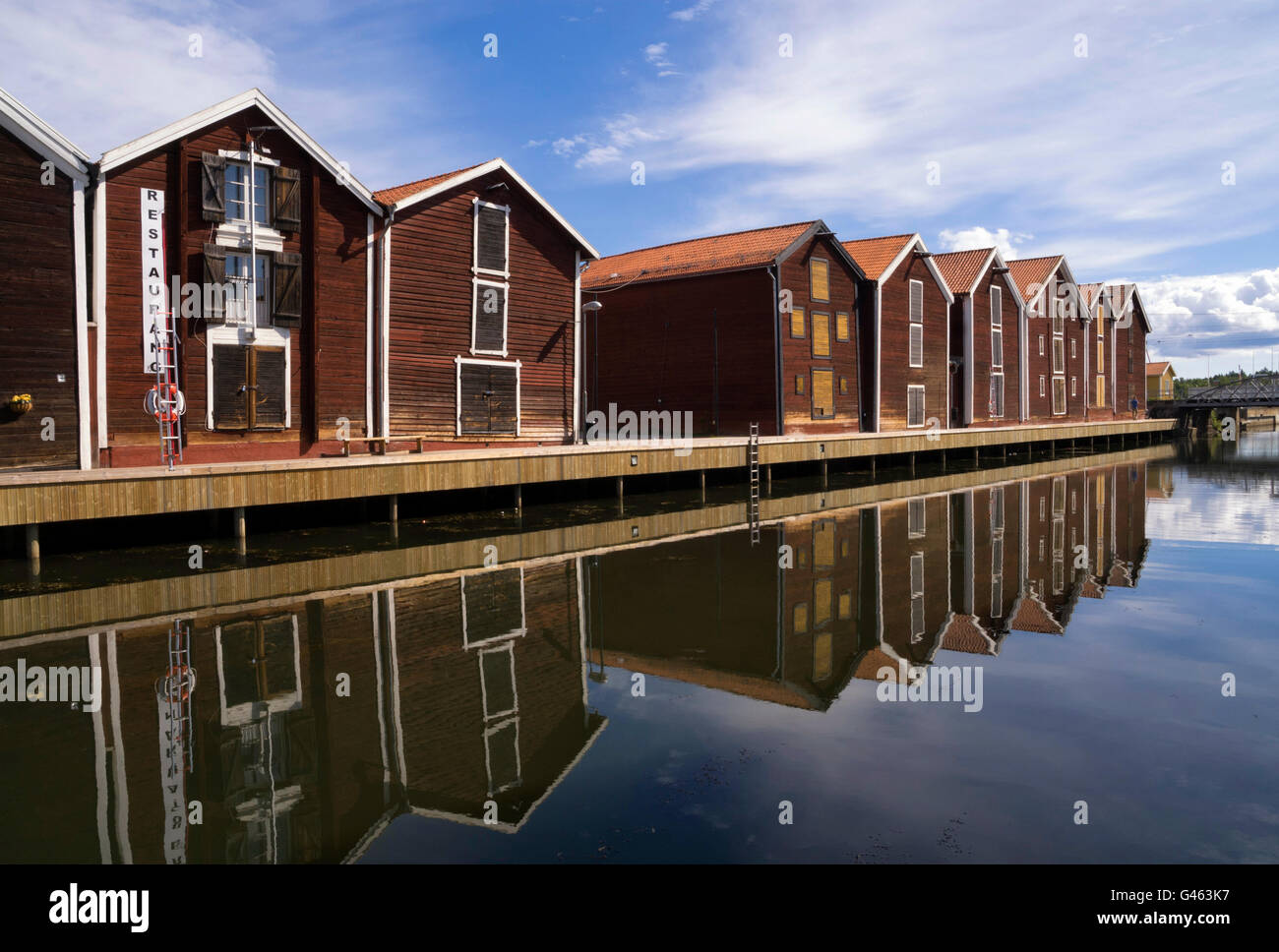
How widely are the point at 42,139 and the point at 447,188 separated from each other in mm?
8498

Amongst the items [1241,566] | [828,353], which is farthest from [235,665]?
[828,353]

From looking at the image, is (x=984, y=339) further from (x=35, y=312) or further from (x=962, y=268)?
(x=35, y=312)

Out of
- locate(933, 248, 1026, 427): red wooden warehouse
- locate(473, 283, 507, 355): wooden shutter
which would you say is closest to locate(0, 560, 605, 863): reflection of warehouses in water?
locate(473, 283, 507, 355): wooden shutter

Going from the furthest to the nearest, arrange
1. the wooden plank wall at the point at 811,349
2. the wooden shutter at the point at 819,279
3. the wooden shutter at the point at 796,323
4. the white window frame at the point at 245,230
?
the wooden shutter at the point at 819,279
the wooden shutter at the point at 796,323
the wooden plank wall at the point at 811,349
the white window frame at the point at 245,230

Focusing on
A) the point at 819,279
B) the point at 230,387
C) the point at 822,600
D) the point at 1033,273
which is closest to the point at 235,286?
the point at 230,387

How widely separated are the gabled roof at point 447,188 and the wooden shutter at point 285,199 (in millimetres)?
2101

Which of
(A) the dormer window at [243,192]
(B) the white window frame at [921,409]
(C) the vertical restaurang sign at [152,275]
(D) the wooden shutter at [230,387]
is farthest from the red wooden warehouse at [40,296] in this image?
(B) the white window frame at [921,409]

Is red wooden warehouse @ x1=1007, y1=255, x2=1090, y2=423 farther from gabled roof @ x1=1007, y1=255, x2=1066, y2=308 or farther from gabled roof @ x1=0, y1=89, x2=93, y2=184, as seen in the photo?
gabled roof @ x1=0, y1=89, x2=93, y2=184

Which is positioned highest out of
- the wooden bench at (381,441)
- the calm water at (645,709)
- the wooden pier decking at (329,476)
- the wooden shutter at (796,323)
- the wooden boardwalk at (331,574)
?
the wooden shutter at (796,323)

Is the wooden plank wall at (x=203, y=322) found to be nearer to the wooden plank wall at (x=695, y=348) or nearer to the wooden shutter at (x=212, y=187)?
the wooden shutter at (x=212, y=187)

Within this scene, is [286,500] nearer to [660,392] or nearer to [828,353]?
[660,392]

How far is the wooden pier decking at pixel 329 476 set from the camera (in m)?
13.3
